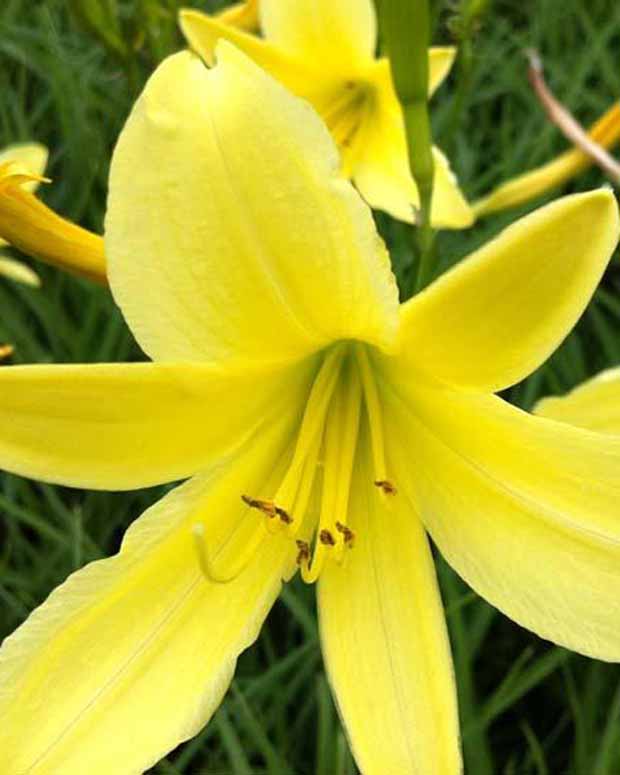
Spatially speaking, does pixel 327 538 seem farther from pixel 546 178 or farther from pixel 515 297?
pixel 546 178

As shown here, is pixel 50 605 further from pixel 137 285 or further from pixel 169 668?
pixel 137 285

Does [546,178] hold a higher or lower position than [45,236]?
lower

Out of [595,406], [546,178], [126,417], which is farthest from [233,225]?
[546,178]

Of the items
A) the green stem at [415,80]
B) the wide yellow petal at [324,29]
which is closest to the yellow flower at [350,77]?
the wide yellow petal at [324,29]

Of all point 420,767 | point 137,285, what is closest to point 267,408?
point 137,285

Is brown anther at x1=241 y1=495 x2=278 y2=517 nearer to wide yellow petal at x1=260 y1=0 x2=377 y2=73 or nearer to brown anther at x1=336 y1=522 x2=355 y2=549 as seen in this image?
brown anther at x1=336 y1=522 x2=355 y2=549

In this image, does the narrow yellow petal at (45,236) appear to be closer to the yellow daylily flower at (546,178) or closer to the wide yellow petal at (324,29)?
the wide yellow petal at (324,29)
